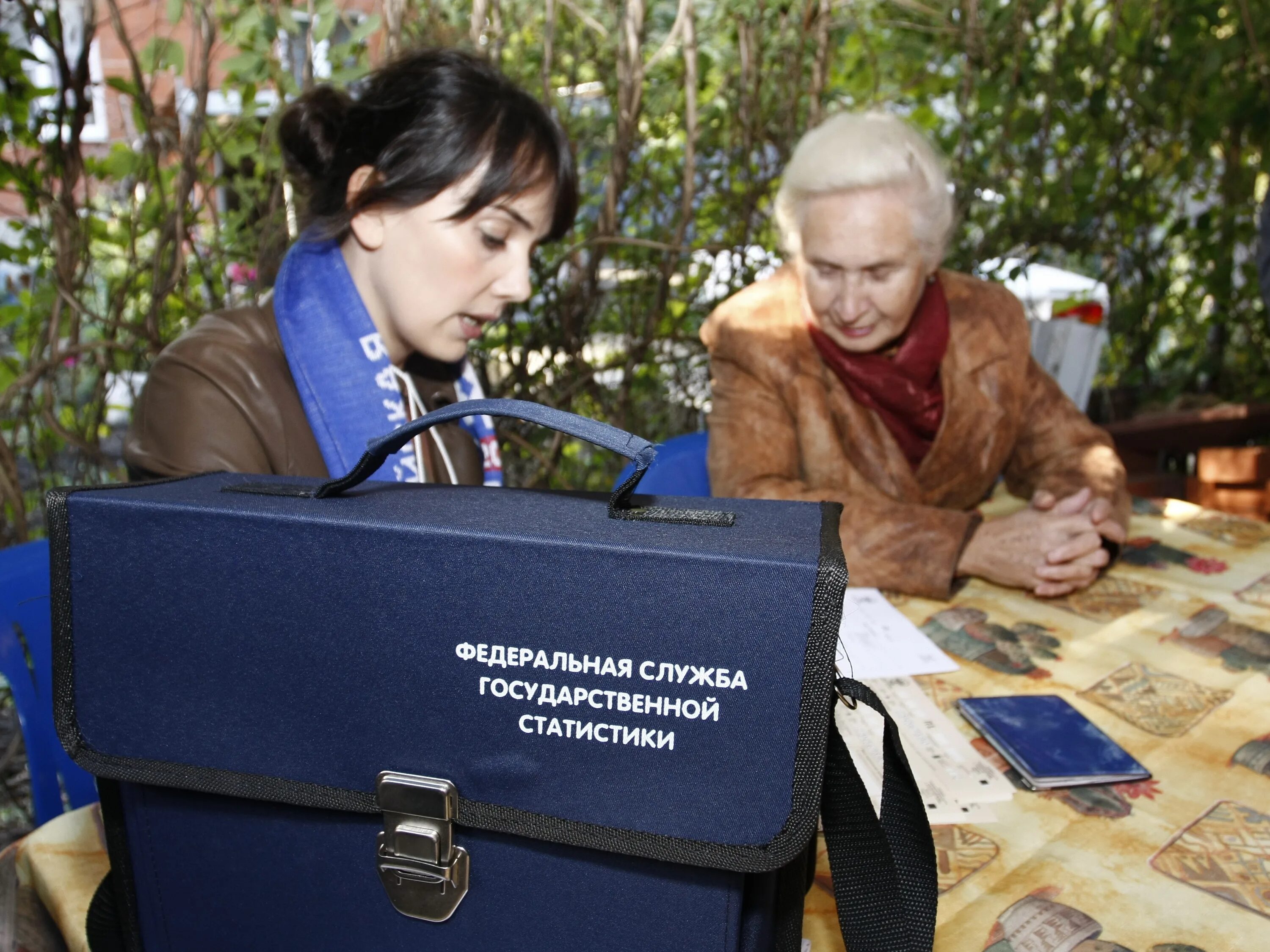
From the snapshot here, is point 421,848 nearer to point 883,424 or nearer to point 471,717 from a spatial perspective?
point 471,717

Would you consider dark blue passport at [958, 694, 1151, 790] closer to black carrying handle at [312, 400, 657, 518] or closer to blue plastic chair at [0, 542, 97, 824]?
black carrying handle at [312, 400, 657, 518]

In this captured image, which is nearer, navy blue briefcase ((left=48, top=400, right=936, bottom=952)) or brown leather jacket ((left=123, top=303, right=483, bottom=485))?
navy blue briefcase ((left=48, top=400, right=936, bottom=952))

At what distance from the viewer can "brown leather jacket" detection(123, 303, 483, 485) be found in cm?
157

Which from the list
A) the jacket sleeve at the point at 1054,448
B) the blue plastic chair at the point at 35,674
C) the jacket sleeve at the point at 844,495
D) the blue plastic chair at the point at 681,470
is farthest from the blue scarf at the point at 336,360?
the jacket sleeve at the point at 1054,448

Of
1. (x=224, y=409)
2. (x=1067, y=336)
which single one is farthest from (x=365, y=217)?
(x=1067, y=336)

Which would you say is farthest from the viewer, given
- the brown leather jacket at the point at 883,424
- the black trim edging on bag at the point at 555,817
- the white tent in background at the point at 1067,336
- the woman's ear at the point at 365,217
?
the white tent in background at the point at 1067,336

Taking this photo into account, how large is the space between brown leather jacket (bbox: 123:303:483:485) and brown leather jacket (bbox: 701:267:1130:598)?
951 millimetres

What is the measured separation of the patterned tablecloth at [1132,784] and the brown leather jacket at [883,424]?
431 mm

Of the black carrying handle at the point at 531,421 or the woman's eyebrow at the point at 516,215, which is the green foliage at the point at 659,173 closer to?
the woman's eyebrow at the point at 516,215

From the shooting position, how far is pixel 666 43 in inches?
109

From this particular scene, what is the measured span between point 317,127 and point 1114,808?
70.5 inches

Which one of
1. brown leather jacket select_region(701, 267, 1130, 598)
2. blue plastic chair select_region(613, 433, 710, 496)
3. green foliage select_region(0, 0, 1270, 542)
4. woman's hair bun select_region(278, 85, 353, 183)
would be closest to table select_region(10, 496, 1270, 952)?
brown leather jacket select_region(701, 267, 1130, 598)

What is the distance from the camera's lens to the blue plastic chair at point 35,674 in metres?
1.52

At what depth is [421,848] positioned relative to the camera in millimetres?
850
